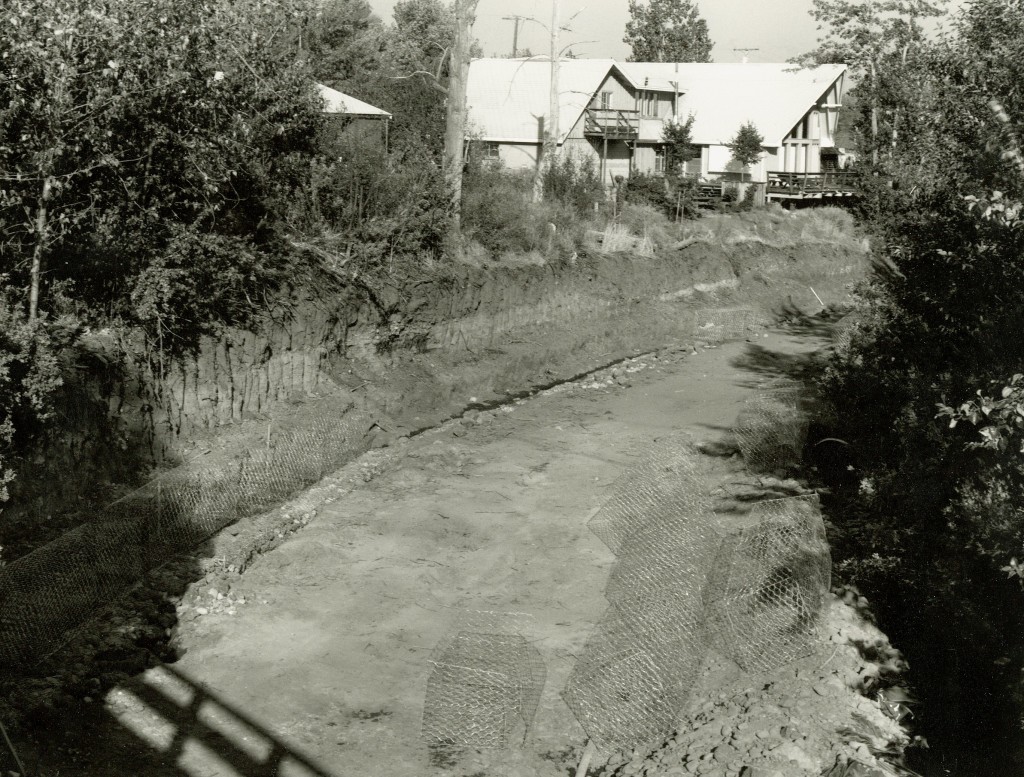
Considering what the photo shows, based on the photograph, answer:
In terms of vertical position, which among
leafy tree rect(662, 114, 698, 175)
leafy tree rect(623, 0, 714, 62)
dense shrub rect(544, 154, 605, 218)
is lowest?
dense shrub rect(544, 154, 605, 218)

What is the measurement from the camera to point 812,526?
35.9 feet

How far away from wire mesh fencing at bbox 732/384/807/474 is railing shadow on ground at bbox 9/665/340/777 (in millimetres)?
8556

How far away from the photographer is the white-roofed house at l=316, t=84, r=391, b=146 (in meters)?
21.5

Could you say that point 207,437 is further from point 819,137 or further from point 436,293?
point 819,137

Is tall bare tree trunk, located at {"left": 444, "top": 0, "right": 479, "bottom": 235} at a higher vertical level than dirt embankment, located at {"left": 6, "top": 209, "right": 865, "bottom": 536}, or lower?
higher

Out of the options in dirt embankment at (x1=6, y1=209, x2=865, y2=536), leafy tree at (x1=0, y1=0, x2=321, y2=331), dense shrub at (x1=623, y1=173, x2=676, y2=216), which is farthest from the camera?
dense shrub at (x1=623, y1=173, x2=676, y2=216)

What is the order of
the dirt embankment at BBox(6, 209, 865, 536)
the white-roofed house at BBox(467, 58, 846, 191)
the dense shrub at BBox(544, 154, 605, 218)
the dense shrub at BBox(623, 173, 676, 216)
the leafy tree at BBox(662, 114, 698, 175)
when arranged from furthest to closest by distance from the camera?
1. the white-roofed house at BBox(467, 58, 846, 191)
2. the leafy tree at BBox(662, 114, 698, 175)
3. the dense shrub at BBox(623, 173, 676, 216)
4. the dense shrub at BBox(544, 154, 605, 218)
5. the dirt embankment at BBox(6, 209, 865, 536)

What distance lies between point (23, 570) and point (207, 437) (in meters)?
4.93

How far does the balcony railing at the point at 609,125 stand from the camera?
4159cm

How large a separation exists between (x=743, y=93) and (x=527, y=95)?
11594mm

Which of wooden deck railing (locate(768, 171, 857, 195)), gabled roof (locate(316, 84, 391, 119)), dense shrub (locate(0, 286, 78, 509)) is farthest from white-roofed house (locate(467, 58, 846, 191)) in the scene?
dense shrub (locate(0, 286, 78, 509))

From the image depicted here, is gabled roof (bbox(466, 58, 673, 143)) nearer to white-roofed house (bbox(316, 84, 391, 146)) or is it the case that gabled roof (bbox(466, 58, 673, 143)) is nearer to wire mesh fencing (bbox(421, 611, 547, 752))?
white-roofed house (bbox(316, 84, 391, 146))

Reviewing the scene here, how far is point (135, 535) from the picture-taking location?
1149cm

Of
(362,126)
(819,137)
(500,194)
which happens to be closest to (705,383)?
(500,194)
